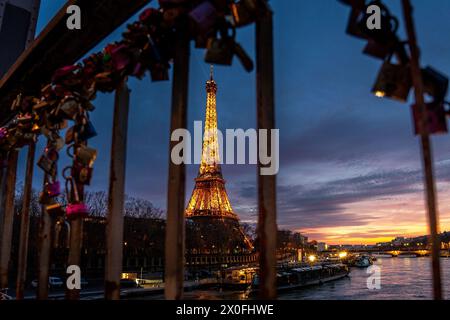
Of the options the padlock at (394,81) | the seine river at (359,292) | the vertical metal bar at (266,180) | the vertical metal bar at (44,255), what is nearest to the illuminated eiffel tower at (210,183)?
the seine river at (359,292)

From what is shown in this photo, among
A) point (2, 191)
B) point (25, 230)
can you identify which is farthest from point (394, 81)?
point (2, 191)

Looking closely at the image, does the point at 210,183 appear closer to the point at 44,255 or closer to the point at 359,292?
the point at 359,292

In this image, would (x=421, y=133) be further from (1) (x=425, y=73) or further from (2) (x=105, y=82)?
(2) (x=105, y=82)

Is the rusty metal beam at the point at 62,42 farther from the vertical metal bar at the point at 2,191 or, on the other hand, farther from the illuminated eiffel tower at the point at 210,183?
the illuminated eiffel tower at the point at 210,183

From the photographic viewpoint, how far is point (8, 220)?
4.88m

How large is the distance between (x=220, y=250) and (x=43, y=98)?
69.1m

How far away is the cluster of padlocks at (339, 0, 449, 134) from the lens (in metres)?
1.76

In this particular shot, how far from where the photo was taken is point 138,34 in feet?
8.34

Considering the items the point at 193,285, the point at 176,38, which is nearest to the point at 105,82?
the point at 176,38

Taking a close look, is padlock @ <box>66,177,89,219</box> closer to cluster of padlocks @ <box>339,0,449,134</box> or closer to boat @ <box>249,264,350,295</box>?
cluster of padlocks @ <box>339,0,449,134</box>

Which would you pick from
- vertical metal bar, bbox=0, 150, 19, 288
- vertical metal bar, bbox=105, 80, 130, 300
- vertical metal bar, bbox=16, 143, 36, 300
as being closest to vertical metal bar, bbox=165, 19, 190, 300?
vertical metal bar, bbox=105, 80, 130, 300

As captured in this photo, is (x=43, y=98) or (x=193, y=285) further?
(x=193, y=285)

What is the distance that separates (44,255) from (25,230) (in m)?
0.96
